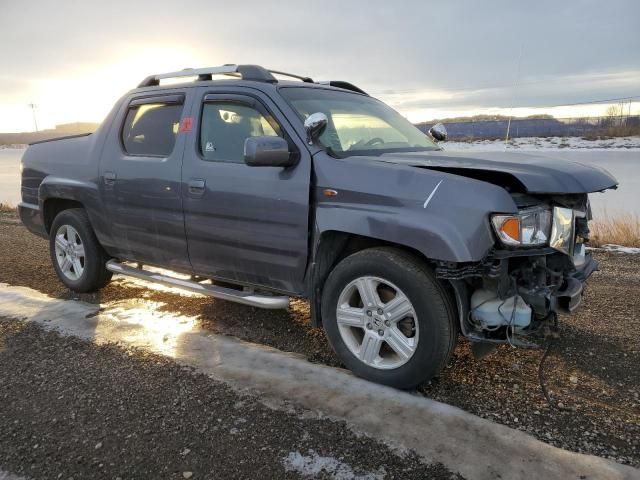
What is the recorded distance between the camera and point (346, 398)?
3125 mm

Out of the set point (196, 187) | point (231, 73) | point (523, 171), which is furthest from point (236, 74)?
point (523, 171)

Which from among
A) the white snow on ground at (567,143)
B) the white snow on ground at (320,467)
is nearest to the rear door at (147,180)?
the white snow on ground at (320,467)

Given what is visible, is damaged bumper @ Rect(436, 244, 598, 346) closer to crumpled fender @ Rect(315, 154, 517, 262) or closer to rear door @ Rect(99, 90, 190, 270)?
crumpled fender @ Rect(315, 154, 517, 262)

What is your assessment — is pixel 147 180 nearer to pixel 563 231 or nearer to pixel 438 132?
pixel 438 132

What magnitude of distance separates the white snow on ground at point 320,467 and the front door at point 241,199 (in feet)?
4.46

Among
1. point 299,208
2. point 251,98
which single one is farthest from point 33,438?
point 251,98

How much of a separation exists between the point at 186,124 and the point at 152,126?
Result: 1.65ft

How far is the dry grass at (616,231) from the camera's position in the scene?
8.35 m

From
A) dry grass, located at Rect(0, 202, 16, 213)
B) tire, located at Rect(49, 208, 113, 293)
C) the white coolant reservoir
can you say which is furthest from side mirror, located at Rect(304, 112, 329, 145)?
dry grass, located at Rect(0, 202, 16, 213)

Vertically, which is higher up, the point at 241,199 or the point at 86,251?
the point at 241,199

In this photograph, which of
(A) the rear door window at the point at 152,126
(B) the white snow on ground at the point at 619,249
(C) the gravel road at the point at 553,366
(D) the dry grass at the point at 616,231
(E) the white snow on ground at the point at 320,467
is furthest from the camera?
(D) the dry grass at the point at 616,231

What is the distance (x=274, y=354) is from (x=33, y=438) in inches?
61.5

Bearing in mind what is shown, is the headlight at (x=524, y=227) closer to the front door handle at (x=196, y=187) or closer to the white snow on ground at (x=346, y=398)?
the white snow on ground at (x=346, y=398)

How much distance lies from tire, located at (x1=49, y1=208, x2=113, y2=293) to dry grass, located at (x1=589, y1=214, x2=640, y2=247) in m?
6.84
